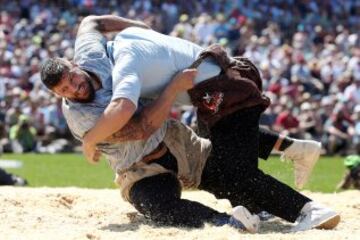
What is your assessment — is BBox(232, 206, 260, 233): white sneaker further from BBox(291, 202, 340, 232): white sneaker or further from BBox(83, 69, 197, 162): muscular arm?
BBox(83, 69, 197, 162): muscular arm

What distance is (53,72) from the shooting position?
595cm

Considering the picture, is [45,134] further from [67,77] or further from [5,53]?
[67,77]

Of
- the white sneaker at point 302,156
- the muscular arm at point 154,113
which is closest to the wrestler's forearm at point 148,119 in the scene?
the muscular arm at point 154,113

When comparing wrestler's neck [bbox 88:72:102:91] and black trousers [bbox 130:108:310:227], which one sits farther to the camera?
black trousers [bbox 130:108:310:227]

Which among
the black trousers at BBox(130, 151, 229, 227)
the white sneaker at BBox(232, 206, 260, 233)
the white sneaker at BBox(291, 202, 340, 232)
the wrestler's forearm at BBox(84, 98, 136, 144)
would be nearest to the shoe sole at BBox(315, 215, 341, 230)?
the white sneaker at BBox(291, 202, 340, 232)

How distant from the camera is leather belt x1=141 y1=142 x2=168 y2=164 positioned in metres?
6.34

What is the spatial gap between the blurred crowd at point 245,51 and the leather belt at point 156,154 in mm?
11706

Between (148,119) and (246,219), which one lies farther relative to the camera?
(148,119)

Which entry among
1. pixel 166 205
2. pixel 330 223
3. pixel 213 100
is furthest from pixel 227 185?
pixel 330 223

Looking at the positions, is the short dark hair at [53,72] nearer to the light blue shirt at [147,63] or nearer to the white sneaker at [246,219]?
the light blue shirt at [147,63]

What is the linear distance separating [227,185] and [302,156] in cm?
81

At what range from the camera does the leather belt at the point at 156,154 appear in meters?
6.34

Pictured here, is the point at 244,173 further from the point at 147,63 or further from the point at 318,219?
the point at 147,63

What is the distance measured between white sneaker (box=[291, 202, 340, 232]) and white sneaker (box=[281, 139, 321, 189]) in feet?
2.70
